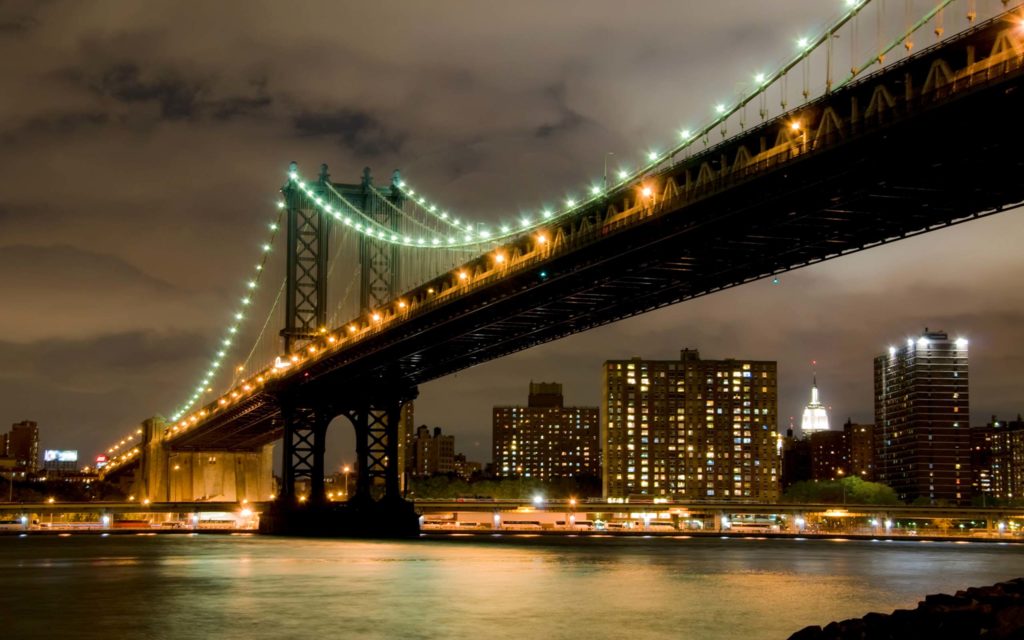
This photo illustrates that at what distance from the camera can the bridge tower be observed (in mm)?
83500

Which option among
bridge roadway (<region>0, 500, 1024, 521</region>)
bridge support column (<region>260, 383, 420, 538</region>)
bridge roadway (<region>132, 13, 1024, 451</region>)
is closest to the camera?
bridge roadway (<region>132, 13, 1024, 451</region>)

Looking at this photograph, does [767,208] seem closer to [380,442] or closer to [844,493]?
[380,442]

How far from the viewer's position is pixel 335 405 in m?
85.6

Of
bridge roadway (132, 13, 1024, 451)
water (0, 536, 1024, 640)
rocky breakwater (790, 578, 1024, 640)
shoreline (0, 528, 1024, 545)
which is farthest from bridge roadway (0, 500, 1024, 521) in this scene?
rocky breakwater (790, 578, 1024, 640)

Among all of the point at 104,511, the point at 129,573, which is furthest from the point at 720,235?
the point at 104,511

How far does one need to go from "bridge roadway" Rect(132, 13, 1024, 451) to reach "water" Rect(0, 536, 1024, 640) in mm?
11158

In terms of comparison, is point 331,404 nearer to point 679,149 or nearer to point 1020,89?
point 679,149

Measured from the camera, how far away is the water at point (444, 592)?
2788cm

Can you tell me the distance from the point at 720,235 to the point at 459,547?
29.1m

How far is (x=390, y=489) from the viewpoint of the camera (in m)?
84.4

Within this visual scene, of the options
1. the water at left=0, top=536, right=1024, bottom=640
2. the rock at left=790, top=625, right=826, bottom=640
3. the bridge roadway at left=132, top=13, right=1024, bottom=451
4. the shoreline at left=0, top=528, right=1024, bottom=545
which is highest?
the bridge roadway at left=132, top=13, right=1024, bottom=451

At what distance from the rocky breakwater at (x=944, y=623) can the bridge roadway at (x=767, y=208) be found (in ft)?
47.8

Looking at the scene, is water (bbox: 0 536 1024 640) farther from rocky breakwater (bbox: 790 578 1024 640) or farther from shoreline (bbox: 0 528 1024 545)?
shoreline (bbox: 0 528 1024 545)

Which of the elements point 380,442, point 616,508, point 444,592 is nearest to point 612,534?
point 616,508
